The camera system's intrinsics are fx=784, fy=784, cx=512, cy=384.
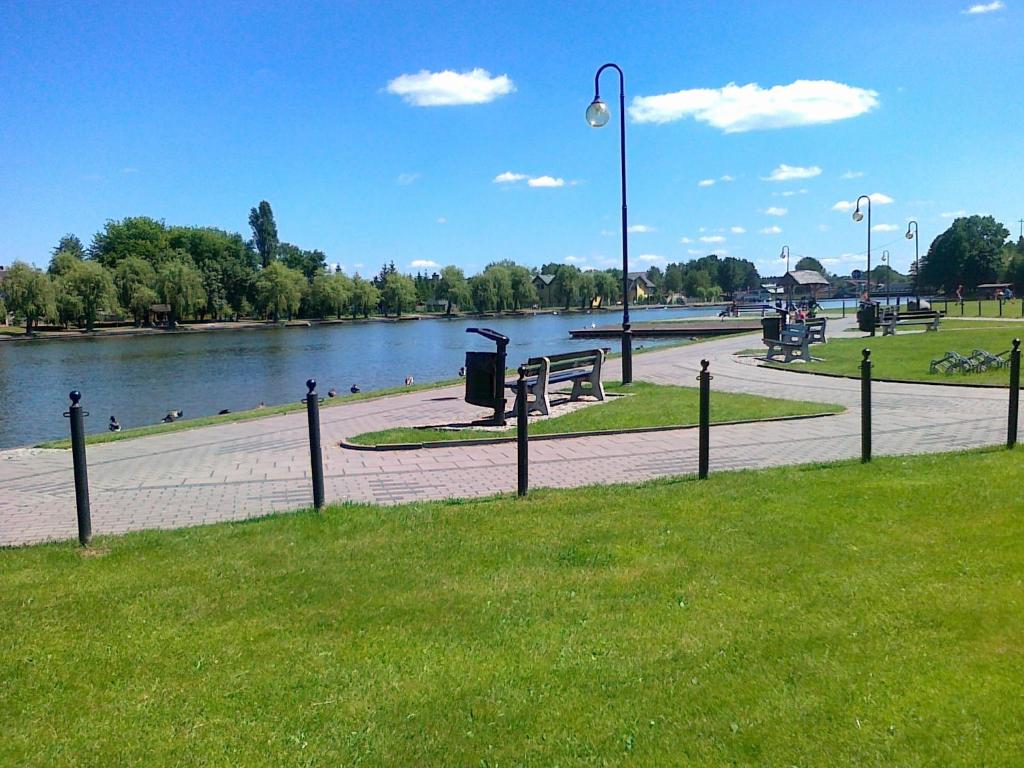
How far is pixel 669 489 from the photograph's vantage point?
7145 mm

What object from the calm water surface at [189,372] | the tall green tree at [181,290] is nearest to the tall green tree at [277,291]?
the tall green tree at [181,290]

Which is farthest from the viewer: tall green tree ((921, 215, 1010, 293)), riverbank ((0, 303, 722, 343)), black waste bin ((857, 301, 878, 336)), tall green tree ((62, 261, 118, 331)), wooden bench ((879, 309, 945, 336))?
tall green tree ((921, 215, 1010, 293))

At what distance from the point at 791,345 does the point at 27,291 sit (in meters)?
81.1

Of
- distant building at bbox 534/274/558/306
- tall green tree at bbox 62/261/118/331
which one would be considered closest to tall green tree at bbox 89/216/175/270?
tall green tree at bbox 62/261/118/331

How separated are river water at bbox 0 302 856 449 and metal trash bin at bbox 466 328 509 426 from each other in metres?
15.8

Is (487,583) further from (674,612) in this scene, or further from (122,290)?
(122,290)

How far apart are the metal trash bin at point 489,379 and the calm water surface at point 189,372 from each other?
15737 millimetres

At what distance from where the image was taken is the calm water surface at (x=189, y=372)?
29.0 meters

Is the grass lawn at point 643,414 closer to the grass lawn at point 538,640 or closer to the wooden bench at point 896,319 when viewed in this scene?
the grass lawn at point 538,640

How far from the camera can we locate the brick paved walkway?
303 inches

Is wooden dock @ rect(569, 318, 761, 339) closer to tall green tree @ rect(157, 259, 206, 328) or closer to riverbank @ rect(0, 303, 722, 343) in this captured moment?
tall green tree @ rect(157, 259, 206, 328)

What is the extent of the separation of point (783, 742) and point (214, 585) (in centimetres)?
345

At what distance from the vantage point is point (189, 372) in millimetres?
43906

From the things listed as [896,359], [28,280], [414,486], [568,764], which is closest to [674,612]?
[568,764]
